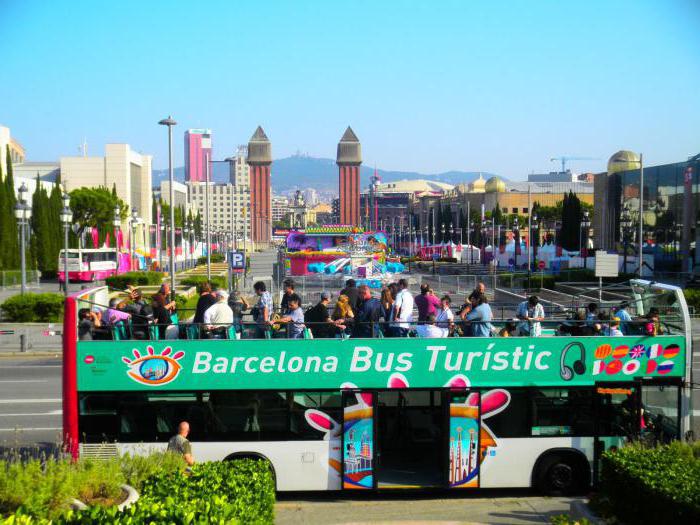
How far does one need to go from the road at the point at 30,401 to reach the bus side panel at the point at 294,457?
2952 mm

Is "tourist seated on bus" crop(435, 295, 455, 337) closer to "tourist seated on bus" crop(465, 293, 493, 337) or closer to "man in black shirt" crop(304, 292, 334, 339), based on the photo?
"tourist seated on bus" crop(465, 293, 493, 337)

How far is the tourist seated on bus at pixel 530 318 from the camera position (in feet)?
42.0

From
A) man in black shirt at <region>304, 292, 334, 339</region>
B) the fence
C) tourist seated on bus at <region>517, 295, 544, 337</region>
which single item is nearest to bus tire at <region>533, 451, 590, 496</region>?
tourist seated on bus at <region>517, 295, 544, 337</region>

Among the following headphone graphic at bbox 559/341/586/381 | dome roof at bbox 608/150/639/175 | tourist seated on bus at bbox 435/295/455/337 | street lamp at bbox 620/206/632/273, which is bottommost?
headphone graphic at bbox 559/341/586/381

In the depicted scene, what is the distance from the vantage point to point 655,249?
59.7 meters

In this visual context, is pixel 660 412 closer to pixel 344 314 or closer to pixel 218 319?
pixel 344 314

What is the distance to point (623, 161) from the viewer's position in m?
86.9

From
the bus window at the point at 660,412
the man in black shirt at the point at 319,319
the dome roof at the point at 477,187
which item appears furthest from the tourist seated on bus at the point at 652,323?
the dome roof at the point at 477,187

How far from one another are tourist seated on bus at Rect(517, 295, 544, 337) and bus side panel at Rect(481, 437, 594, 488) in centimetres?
158

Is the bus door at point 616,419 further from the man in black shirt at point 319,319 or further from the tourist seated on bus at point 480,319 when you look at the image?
the man in black shirt at point 319,319

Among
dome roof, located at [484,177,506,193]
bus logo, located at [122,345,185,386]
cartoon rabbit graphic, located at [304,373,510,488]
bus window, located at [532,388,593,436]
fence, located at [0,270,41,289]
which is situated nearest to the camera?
bus logo, located at [122,345,185,386]

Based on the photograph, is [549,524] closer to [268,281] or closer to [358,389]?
[358,389]

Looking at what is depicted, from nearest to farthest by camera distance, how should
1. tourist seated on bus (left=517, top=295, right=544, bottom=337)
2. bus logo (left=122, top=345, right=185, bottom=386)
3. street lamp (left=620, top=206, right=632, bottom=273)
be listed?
bus logo (left=122, top=345, right=185, bottom=386) < tourist seated on bus (left=517, top=295, right=544, bottom=337) < street lamp (left=620, top=206, right=632, bottom=273)

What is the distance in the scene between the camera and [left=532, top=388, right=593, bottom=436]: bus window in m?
12.4
